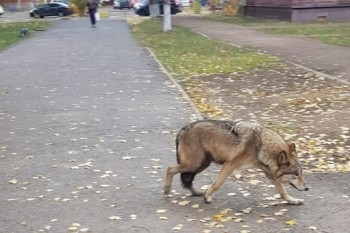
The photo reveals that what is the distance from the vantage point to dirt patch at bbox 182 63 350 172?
7969mm

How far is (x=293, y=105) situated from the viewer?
1120 centimetres

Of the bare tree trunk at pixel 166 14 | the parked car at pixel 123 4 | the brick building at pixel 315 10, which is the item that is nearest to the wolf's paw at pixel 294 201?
the bare tree trunk at pixel 166 14

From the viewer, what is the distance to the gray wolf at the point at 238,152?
5.63 metres

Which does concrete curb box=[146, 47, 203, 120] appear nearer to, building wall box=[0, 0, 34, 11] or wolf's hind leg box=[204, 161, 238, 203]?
wolf's hind leg box=[204, 161, 238, 203]

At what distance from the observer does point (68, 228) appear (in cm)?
551

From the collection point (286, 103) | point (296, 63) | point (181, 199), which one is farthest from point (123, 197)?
point (296, 63)

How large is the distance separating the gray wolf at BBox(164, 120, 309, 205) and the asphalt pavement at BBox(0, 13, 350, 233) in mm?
317

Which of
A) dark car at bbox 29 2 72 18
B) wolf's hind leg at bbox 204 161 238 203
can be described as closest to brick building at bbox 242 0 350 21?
dark car at bbox 29 2 72 18

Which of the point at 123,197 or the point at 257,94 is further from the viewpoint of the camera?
the point at 257,94

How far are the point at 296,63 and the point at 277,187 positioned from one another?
11.6m

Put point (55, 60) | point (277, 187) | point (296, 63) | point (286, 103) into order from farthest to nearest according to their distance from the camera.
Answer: point (55, 60), point (296, 63), point (286, 103), point (277, 187)

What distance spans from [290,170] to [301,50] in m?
15.3

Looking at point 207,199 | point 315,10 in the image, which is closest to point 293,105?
point 207,199

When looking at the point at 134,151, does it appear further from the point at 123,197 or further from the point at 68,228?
the point at 68,228
